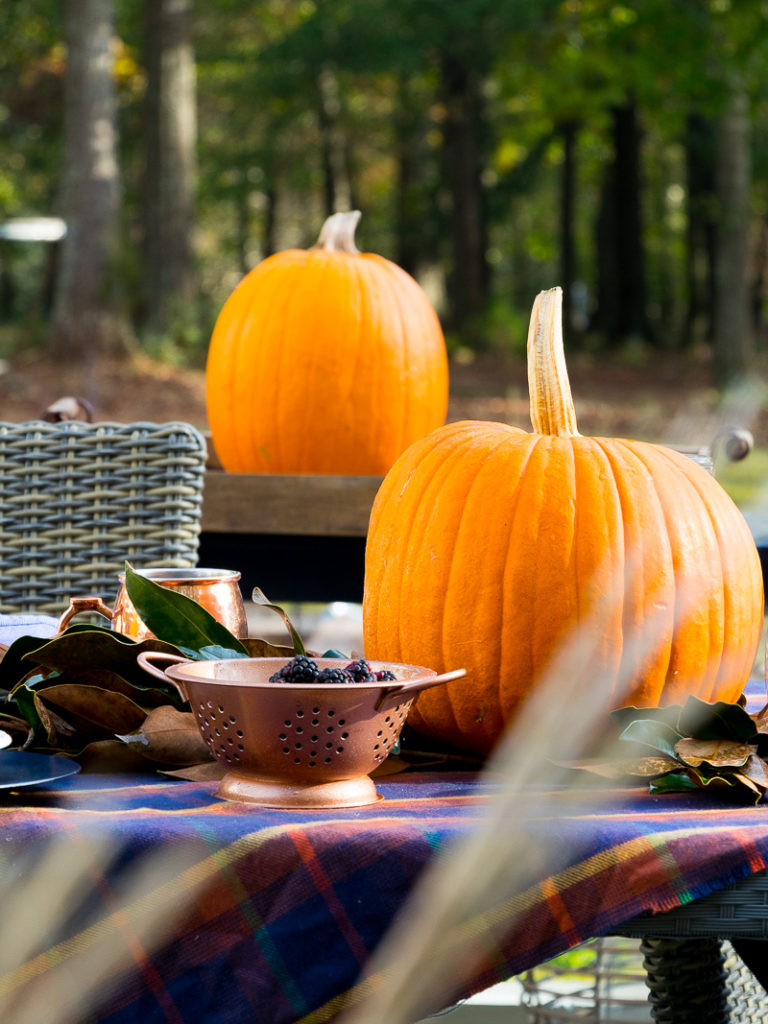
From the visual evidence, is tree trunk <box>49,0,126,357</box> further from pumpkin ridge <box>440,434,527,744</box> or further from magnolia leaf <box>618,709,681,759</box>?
magnolia leaf <box>618,709,681,759</box>

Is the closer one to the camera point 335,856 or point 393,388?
point 335,856

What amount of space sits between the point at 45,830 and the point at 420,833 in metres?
0.27

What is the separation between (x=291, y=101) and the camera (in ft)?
68.0

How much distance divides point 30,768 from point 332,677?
0.86ft

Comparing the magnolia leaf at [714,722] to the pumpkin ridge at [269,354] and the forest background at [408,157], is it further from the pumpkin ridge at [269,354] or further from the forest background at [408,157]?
the forest background at [408,157]

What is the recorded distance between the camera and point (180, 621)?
4.22 ft

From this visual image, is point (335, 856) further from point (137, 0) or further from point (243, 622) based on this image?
point (137, 0)

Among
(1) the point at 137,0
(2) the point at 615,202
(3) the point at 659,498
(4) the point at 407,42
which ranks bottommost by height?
(3) the point at 659,498

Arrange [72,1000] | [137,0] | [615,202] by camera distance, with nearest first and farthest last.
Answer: [72,1000] → [137,0] → [615,202]

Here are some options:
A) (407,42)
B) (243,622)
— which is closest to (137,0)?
(407,42)

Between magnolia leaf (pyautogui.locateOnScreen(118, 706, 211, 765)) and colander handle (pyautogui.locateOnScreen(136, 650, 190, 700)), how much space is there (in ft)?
0.13

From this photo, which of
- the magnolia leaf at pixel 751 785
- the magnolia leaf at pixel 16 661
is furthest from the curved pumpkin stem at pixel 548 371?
the magnolia leaf at pixel 16 661

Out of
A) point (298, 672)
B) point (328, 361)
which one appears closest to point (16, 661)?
point (298, 672)

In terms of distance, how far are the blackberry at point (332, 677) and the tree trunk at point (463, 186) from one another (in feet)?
60.8
